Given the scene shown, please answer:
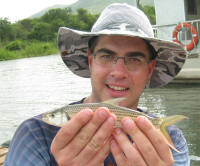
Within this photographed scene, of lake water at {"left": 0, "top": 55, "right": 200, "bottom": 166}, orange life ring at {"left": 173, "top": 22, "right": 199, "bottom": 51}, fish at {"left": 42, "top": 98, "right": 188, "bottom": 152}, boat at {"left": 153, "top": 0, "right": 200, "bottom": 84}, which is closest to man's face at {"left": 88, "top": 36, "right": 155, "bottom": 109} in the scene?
fish at {"left": 42, "top": 98, "right": 188, "bottom": 152}

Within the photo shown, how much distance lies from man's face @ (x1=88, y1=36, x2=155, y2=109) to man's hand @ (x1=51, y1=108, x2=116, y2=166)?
0.59m

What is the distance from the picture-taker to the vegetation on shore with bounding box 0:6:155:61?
2327 inches

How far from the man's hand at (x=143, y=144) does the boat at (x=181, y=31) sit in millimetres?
9386

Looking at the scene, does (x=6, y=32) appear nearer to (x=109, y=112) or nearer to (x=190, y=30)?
(x=190, y=30)

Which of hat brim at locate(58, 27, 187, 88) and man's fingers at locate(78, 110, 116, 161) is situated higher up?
hat brim at locate(58, 27, 187, 88)

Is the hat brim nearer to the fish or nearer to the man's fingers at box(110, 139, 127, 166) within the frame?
the fish

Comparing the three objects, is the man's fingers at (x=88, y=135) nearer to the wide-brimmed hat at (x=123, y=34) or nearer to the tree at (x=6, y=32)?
the wide-brimmed hat at (x=123, y=34)

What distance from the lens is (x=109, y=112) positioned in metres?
1.75

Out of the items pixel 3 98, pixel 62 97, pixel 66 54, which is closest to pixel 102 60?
pixel 66 54

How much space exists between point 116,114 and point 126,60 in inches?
27.0

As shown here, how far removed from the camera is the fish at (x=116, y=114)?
6.16 feet

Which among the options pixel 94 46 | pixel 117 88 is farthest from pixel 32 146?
pixel 94 46

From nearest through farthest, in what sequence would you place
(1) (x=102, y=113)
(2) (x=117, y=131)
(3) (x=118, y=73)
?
1. (1) (x=102, y=113)
2. (2) (x=117, y=131)
3. (3) (x=118, y=73)

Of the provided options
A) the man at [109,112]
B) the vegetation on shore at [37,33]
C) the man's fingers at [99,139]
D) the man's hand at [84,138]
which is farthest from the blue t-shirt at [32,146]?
the vegetation on shore at [37,33]
